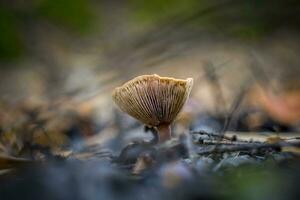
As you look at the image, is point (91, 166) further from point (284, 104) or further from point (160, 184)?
point (284, 104)

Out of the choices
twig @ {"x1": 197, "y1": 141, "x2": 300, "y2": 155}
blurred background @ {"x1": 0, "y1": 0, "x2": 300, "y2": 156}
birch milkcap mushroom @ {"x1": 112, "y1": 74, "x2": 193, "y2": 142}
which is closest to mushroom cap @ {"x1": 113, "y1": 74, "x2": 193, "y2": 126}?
birch milkcap mushroom @ {"x1": 112, "y1": 74, "x2": 193, "y2": 142}

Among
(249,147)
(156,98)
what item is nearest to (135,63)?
(156,98)

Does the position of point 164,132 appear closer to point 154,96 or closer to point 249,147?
point 154,96

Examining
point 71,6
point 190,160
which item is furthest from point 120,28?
point 190,160

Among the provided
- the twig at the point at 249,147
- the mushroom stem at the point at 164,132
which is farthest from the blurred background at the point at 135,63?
the twig at the point at 249,147

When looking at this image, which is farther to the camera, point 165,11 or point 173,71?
point 173,71

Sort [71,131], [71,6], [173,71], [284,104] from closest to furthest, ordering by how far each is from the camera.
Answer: [71,131] < [284,104] < [71,6] < [173,71]

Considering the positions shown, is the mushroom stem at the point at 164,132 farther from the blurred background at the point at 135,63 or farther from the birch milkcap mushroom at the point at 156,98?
the blurred background at the point at 135,63
